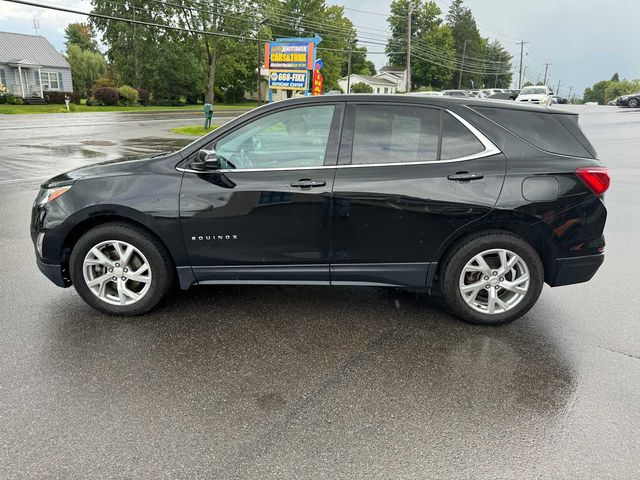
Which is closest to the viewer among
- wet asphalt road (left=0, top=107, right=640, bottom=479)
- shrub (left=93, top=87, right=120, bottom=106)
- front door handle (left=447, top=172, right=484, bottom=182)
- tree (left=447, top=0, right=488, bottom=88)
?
wet asphalt road (left=0, top=107, right=640, bottom=479)

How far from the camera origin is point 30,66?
47.1 meters

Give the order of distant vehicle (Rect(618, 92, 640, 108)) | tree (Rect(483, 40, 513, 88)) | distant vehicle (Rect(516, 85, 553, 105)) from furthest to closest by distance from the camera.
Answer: tree (Rect(483, 40, 513, 88))
distant vehicle (Rect(618, 92, 640, 108))
distant vehicle (Rect(516, 85, 553, 105))

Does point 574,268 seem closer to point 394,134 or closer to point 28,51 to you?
point 394,134

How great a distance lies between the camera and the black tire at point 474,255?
3.85 metres

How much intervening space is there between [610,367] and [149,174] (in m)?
3.62

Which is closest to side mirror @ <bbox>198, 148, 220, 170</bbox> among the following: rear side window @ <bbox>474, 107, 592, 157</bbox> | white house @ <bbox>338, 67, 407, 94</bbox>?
rear side window @ <bbox>474, 107, 592, 157</bbox>

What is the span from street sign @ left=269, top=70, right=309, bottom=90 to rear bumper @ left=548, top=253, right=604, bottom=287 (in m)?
18.8

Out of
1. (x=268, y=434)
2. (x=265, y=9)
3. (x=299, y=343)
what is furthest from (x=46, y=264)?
(x=265, y=9)

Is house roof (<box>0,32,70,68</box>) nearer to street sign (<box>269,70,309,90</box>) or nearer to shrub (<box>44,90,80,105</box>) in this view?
shrub (<box>44,90,80,105</box>)

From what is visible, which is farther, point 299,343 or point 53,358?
point 299,343

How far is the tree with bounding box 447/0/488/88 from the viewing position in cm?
9812

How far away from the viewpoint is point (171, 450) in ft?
8.39

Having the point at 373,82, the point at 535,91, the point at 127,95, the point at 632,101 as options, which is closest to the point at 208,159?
the point at 535,91

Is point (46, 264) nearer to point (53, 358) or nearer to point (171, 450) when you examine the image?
point (53, 358)
